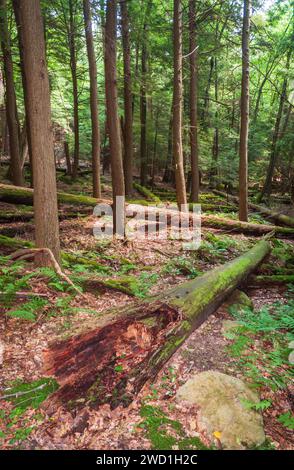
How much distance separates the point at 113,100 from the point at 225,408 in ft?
26.0

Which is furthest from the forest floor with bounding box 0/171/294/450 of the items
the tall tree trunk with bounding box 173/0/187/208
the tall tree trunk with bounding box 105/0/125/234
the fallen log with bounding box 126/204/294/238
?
the tall tree trunk with bounding box 173/0/187/208

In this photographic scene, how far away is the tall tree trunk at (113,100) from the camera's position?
8.28m

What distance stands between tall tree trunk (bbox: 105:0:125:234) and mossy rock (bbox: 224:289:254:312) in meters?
4.39

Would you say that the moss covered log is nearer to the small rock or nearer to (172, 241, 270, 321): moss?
(172, 241, 270, 321): moss

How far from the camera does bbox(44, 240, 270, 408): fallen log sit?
3562 millimetres

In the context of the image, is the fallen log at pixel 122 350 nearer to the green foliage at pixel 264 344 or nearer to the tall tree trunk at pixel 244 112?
the green foliage at pixel 264 344

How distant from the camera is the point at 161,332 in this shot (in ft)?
14.3

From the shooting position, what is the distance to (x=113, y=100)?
28.3ft

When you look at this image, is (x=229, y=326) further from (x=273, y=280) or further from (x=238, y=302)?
(x=273, y=280)

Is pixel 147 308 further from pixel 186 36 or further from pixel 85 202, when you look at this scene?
pixel 186 36

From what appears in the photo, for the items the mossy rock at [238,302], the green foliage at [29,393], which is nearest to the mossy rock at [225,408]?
the green foliage at [29,393]

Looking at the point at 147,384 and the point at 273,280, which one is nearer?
the point at 147,384

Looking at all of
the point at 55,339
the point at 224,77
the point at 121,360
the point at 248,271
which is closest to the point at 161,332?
the point at 121,360

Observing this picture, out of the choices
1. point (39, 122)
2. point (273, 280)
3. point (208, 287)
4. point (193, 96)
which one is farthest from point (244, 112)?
point (39, 122)
